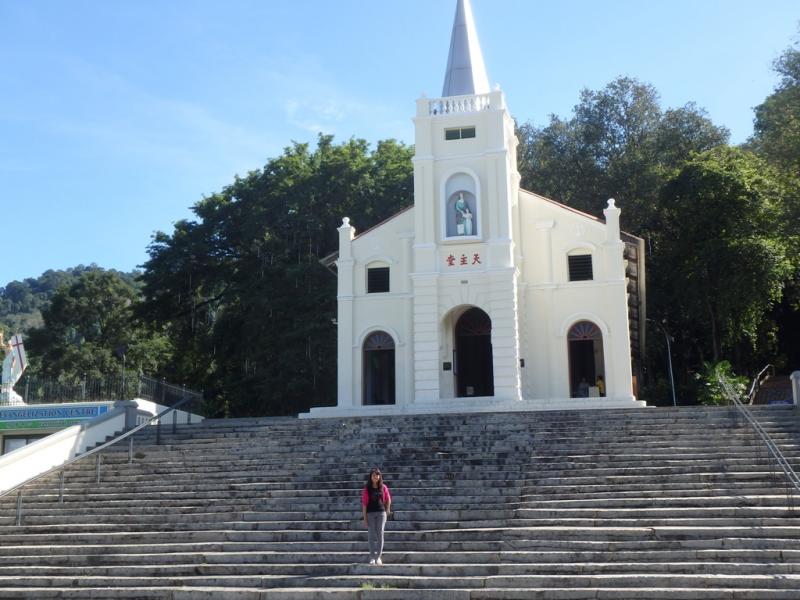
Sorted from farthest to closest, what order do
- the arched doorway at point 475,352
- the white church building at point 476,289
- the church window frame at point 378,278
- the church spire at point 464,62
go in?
the church spire at point 464,62, the church window frame at point 378,278, the arched doorway at point 475,352, the white church building at point 476,289

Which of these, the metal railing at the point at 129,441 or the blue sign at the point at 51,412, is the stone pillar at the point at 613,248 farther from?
the blue sign at the point at 51,412

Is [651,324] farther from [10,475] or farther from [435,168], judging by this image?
[10,475]

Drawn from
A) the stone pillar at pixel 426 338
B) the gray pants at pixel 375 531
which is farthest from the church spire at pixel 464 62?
the gray pants at pixel 375 531

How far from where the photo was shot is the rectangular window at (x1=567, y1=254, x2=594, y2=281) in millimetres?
28719

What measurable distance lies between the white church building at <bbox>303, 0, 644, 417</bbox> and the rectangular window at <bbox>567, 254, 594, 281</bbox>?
0.11 ft

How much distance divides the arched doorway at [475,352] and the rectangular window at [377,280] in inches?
110

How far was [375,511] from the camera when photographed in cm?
1355

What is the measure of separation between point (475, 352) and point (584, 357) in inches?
139

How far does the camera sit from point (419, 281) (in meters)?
28.0

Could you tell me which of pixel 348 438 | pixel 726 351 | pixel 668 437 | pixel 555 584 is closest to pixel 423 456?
pixel 348 438

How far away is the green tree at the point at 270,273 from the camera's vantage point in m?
35.8

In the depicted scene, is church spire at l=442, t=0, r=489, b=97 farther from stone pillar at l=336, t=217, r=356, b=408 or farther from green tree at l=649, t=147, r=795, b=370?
green tree at l=649, t=147, r=795, b=370

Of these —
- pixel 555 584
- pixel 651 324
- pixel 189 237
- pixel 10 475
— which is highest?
pixel 189 237

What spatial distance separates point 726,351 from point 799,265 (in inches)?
239
